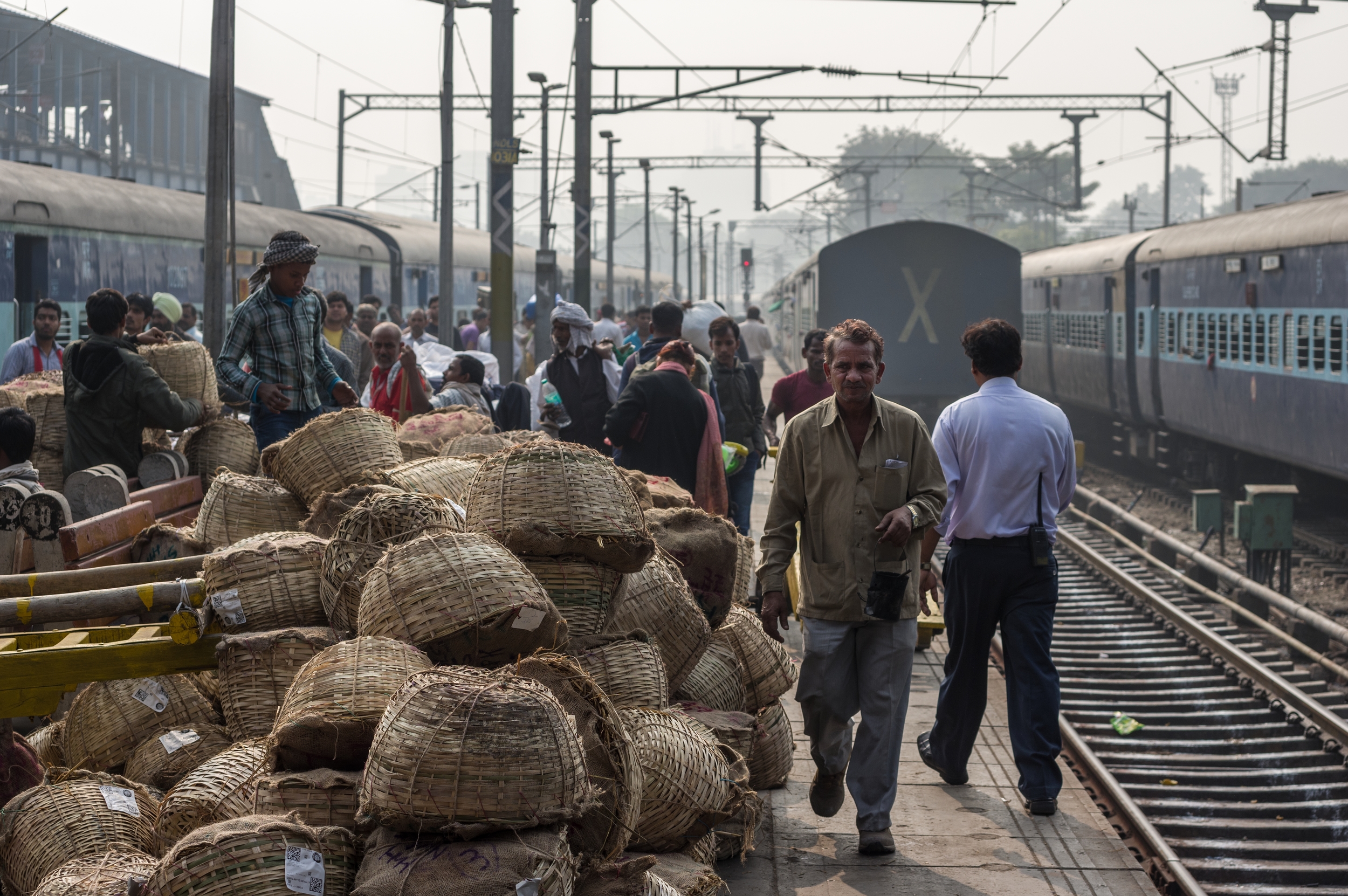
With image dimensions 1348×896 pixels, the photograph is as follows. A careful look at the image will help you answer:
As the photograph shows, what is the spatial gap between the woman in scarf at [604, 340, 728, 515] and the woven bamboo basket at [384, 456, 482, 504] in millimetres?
1846

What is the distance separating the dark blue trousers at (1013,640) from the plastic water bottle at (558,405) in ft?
11.8

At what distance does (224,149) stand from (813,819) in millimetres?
6896

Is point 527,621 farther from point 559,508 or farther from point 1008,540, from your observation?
point 1008,540

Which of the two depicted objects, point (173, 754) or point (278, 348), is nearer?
point (173, 754)

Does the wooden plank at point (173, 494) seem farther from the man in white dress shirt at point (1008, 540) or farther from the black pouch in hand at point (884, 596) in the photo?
the man in white dress shirt at point (1008, 540)

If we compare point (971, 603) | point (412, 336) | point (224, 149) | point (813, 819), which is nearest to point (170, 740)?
point (813, 819)

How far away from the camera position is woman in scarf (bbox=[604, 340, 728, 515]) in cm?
835

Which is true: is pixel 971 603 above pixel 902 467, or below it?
below

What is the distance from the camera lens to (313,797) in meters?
4.00

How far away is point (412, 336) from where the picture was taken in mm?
14531

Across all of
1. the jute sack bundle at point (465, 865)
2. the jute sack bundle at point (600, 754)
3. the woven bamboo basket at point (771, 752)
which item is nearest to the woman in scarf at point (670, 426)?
the woven bamboo basket at point (771, 752)

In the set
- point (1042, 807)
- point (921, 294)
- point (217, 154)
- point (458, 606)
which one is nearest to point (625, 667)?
point (458, 606)

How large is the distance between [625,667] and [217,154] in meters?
6.62

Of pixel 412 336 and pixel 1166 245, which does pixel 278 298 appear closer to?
pixel 412 336
